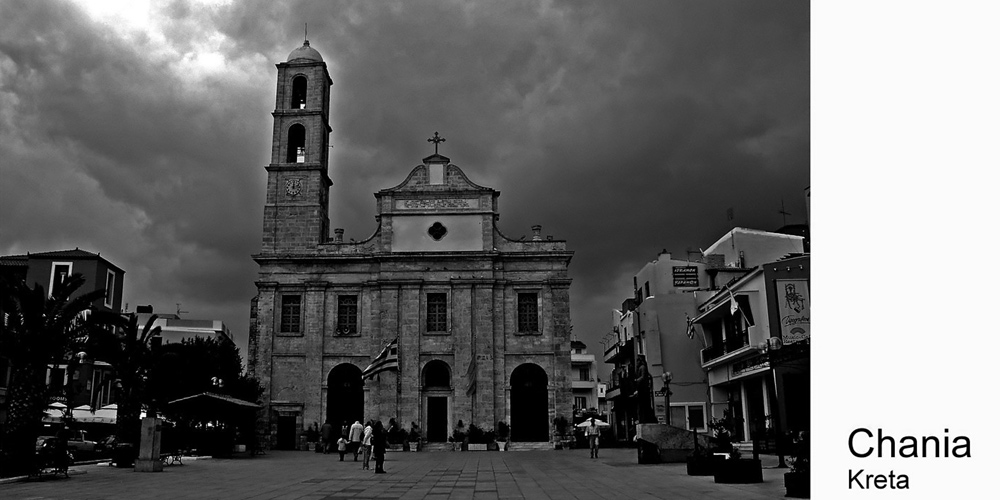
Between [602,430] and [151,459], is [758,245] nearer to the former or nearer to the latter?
[602,430]

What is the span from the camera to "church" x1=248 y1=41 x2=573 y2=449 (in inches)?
1581

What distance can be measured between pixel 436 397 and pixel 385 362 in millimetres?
5072

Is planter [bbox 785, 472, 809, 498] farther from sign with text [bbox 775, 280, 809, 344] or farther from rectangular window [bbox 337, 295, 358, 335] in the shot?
rectangular window [bbox 337, 295, 358, 335]

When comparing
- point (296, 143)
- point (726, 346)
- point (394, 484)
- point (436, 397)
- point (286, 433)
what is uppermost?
point (296, 143)

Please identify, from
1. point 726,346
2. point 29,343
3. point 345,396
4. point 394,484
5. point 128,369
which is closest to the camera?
point 394,484

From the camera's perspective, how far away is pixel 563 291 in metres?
41.6

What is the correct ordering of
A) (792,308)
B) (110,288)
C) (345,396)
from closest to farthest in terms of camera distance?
(792,308) → (345,396) → (110,288)

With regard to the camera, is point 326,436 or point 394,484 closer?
point 394,484

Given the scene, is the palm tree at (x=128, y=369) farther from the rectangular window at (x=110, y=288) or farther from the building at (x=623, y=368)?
the building at (x=623, y=368)

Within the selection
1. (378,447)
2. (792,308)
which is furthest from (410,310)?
(378,447)

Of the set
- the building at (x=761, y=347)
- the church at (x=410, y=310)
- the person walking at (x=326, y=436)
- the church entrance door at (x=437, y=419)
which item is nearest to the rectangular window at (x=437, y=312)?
the church at (x=410, y=310)

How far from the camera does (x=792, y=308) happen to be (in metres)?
26.5

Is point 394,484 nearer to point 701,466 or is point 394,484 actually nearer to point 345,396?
point 701,466

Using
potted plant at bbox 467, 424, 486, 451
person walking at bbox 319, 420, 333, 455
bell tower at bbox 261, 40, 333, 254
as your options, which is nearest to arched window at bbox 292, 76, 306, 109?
bell tower at bbox 261, 40, 333, 254
